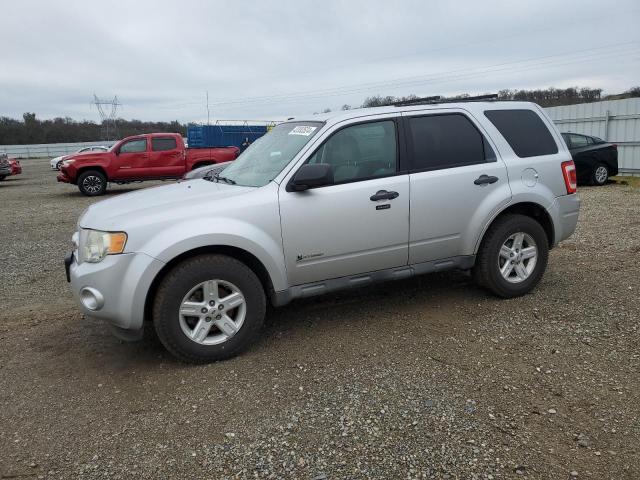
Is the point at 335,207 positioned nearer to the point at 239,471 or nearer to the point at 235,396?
the point at 235,396

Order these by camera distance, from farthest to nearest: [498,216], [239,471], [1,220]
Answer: [1,220]
[498,216]
[239,471]

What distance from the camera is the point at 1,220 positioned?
11477 millimetres

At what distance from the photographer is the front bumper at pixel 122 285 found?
11.4ft

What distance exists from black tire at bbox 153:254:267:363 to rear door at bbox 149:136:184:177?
1356cm

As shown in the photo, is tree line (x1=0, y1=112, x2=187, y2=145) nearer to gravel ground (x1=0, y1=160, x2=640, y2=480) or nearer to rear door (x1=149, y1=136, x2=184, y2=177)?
rear door (x1=149, y1=136, x2=184, y2=177)

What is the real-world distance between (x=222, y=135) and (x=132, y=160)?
48.2ft

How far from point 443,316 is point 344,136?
1.80m

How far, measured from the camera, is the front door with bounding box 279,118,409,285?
389 cm

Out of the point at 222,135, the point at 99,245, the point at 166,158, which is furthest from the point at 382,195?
the point at 222,135

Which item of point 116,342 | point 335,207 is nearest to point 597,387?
point 335,207

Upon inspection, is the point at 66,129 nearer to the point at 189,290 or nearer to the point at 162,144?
the point at 162,144

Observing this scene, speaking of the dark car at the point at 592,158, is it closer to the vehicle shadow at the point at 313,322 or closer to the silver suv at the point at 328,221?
the silver suv at the point at 328,221

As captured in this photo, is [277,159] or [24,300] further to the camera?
[24,300]

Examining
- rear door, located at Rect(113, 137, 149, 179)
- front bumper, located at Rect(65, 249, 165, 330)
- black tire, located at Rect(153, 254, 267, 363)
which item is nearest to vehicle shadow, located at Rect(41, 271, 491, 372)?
black tire, located at Rect(153, 254, 267, 363)
